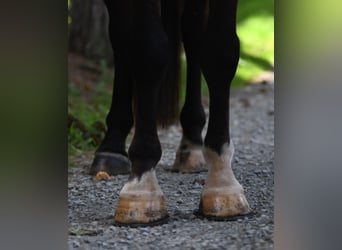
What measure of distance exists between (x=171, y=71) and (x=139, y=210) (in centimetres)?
133

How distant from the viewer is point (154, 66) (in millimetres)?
2580

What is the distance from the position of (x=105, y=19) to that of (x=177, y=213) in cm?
411

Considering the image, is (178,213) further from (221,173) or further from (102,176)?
(102,176)

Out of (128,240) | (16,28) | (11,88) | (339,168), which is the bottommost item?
(128,240)

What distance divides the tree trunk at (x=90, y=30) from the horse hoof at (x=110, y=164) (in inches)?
122

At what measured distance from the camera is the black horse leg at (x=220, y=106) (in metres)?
2.68

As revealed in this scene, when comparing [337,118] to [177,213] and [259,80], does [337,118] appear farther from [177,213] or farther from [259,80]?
[259,80]

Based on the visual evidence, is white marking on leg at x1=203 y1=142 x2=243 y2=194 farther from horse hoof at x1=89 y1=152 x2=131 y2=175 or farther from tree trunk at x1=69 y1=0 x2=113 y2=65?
tree trunk at x1=69 y1=0 x2=113 y2=65

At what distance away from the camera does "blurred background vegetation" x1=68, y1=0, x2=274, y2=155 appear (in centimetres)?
465

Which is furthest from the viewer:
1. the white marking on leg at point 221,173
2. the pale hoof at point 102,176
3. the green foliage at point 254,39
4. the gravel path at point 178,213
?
the green foliage at point 254,39

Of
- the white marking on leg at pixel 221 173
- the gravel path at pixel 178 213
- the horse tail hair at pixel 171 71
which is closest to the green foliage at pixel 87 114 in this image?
the gravel path at pixel 178 213

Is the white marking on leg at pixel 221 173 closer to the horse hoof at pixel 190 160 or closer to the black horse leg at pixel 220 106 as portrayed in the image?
the black horse leg at pixel 220 106

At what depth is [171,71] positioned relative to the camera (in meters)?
3.85

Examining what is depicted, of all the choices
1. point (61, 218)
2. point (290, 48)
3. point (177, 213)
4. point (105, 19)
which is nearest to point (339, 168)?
point (290, 48)
